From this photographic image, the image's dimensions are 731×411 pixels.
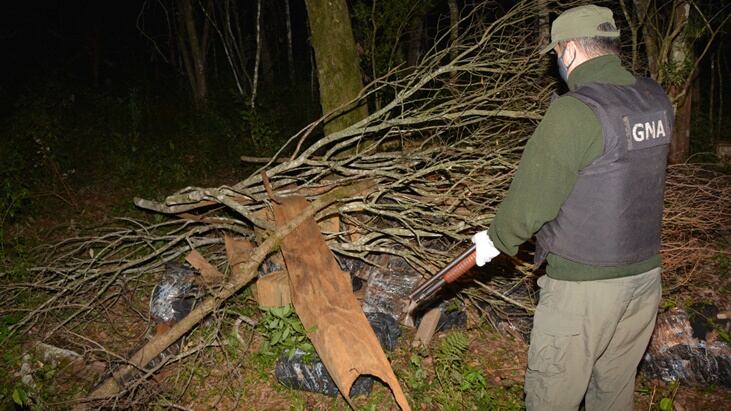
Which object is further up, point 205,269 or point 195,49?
point 195,49

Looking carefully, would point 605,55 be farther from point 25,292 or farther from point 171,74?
point 171,74

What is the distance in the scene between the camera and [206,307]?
3266mm

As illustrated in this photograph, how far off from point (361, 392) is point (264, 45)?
13.6 m

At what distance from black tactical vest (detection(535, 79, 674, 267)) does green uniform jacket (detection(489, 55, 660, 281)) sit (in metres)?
0.04

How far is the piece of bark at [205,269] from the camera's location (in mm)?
3824

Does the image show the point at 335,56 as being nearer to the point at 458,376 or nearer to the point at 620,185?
the point at 458,376

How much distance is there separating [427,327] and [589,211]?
193 cm

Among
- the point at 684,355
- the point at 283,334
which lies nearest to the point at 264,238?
the point at 283,334

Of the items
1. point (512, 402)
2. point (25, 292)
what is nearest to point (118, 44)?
point (25, 292)

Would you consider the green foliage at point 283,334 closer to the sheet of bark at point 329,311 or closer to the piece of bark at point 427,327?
the sheet of bark at point 329,311

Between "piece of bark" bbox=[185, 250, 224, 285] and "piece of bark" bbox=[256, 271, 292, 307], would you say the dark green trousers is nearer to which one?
"piece of bark" bbox=[256, 271, 292, 307]

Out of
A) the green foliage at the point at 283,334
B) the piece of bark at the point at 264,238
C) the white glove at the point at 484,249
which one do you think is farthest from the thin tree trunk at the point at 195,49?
the white glove at the point at 484,249

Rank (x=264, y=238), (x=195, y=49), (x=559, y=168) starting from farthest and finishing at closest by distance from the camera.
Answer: (x=195, y=49) < (x=264, y=238) < (x=559, y=168)

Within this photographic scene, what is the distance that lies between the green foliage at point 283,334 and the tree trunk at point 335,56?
2280 mm
